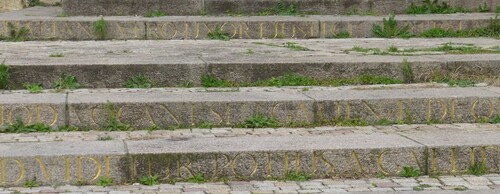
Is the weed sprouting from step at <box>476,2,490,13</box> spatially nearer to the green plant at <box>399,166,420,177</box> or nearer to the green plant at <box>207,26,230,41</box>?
the green plant at <box>207,26,230,41</box>

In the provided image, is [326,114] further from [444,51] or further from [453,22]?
[453,22]

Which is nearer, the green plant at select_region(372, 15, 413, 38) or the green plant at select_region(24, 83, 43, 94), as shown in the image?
the green plant at select_region(24, 83, 43, 94)

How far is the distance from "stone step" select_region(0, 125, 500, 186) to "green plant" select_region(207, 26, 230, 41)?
4.49 meters

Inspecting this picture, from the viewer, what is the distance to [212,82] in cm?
884

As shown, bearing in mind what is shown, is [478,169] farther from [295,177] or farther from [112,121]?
[112,121]

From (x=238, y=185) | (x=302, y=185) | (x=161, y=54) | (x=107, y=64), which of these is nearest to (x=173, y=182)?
(x=238, y=185)

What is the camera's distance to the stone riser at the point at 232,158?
6.45m

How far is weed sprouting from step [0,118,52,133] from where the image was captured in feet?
24.6

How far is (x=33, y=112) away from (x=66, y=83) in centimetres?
105

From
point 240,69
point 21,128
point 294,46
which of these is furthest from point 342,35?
point 21,128

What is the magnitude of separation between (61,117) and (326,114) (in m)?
1.95

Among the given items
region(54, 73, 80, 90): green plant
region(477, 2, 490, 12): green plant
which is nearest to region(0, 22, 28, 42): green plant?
region(54, 73, 80, 90): green plant

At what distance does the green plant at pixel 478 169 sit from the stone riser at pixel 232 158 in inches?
0.9

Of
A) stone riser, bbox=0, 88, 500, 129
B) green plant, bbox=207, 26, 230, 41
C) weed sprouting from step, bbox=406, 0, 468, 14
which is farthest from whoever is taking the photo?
weed sprouting from step, bbox=406, 0, 468, 14
